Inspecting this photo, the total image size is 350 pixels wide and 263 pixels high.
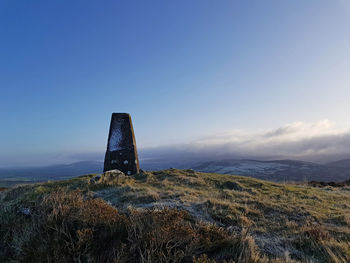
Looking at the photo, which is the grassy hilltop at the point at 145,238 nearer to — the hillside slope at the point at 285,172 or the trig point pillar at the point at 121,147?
the trig point pillar at the point at 121,147

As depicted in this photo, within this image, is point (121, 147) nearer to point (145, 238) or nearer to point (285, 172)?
point (145, 238)

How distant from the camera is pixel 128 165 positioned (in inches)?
616

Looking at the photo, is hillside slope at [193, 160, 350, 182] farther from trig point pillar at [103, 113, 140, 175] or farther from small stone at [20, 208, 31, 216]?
small stone at [20, 208, 31, 216]

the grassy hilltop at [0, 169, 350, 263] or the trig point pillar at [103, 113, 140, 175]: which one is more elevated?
the trig point pillar at [103, 113, 140, 175]

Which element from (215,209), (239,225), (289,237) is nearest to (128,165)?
(215,209)

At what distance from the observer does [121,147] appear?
1564 cm

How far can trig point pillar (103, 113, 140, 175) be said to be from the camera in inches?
609

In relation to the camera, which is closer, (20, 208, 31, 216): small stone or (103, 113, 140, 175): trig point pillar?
(20, 208, 31, 216): small stone

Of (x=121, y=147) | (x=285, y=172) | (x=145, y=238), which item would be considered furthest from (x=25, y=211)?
(x=285, y=172)

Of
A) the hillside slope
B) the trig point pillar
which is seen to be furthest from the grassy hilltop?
the hillside slope

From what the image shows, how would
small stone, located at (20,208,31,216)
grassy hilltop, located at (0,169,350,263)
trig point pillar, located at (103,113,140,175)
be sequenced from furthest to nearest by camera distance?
trig point pillar, located at (103,113,140,175) < small stone, located at (20,208,31,216) < grassy hilltop, located at (0,169,350,263)

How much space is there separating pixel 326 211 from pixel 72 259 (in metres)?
9.16

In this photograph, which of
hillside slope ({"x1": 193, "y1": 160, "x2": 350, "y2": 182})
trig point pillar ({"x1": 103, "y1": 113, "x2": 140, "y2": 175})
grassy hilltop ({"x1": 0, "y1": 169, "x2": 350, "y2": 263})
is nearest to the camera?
grassy hilltop ({"x1": 0, "y1": 169, "x2": 350, "y2": 263})

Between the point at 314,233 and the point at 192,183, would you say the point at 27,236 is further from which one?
the point at 192,183
